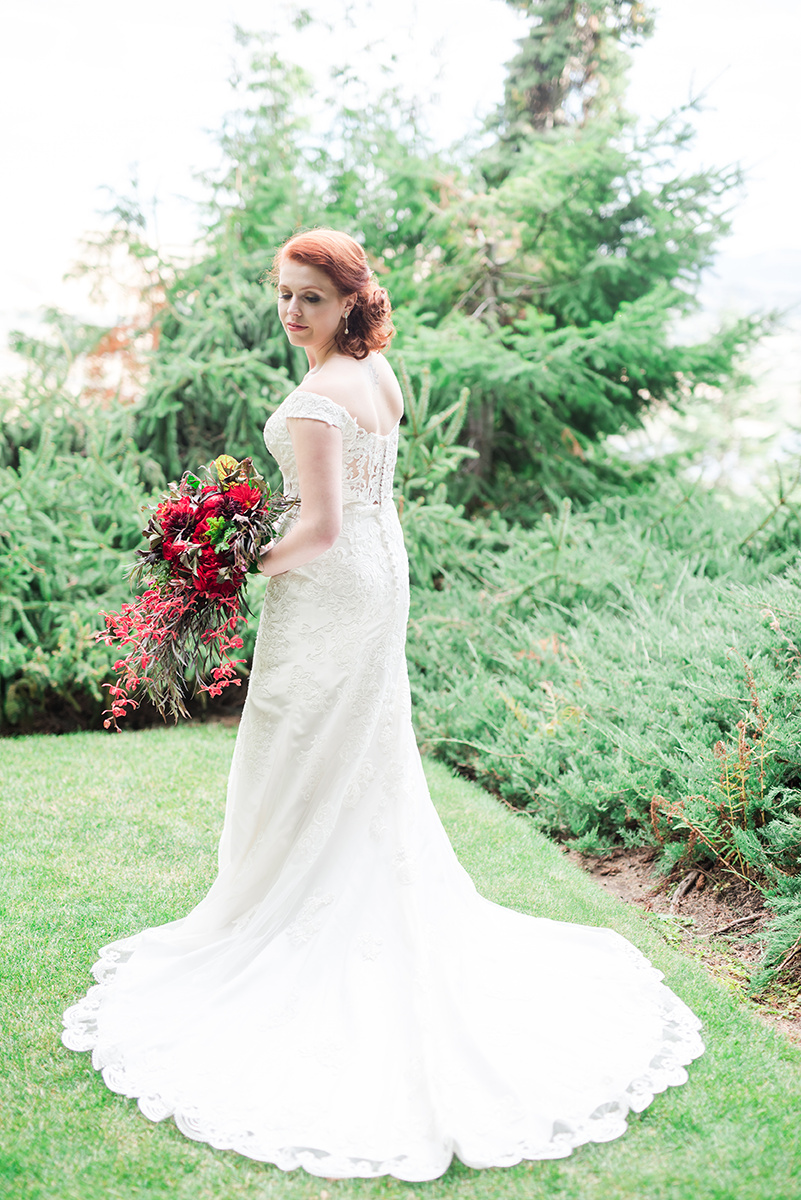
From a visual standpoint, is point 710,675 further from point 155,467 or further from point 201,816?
point 155,467

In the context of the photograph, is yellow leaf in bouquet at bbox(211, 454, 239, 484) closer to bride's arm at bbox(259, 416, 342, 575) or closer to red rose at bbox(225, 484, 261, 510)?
red rose at bbox(225, 484, 261, 510)

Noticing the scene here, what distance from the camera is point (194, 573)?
8.55 ft

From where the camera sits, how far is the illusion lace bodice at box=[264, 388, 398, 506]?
2586 mm

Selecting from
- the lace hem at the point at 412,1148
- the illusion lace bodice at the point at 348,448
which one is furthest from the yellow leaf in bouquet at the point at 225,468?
the lace hem at the point at 412,1148

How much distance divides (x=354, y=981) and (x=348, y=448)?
158cm

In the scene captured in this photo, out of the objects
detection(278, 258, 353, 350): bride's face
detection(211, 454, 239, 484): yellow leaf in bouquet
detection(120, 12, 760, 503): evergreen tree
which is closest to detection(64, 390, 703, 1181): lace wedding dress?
detection(211, 454, 239, 484): yellow leaf in bouquet

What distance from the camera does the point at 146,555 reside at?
2.67 m

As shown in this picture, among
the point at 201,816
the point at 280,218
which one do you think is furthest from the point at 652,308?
the point at 201,816

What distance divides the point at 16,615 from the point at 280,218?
14.3ft

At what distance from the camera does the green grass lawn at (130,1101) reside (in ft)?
6.97

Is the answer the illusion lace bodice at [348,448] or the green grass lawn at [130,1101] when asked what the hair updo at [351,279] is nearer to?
the illusion lace bodice at [348,448]

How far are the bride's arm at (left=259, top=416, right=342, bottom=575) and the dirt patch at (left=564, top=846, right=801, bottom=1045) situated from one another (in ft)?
7.38

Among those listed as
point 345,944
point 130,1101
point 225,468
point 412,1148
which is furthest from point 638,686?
point 130,1101

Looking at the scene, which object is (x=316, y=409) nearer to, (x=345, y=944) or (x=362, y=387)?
(x=362, y=387)
